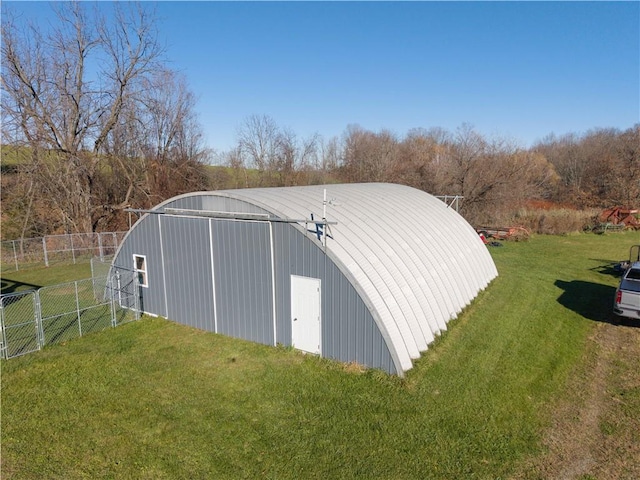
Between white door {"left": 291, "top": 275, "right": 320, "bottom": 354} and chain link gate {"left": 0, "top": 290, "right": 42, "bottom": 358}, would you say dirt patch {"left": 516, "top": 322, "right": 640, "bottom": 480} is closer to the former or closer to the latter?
white door {"left": 291, "top": 275, "right": 320, "bottom": 354}

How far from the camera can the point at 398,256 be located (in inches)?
475

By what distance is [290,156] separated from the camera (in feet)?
146

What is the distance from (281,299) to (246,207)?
9.30 feet

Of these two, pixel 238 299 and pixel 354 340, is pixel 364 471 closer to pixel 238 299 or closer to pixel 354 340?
pixel 354 340

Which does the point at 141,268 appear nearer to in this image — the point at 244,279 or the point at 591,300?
the point at 244,279

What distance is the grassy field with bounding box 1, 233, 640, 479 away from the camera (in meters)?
6.91

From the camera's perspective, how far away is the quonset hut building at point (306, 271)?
1012 centimetres

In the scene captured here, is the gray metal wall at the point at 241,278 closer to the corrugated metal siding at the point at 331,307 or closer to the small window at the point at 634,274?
the corrugated metal siding at the point at 331,307

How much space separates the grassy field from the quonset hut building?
1.98 feet

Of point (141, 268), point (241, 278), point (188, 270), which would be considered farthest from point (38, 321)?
point (241, 278)

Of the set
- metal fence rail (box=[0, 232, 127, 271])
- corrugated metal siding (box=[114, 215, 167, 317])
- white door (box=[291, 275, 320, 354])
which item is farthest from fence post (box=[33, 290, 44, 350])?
metal fence rail (box=[0, 232, 127, 271])

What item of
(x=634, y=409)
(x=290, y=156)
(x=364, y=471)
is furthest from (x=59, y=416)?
(x=290, y=156)

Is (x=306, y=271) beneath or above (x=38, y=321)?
above

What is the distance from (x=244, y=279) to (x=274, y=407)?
14.3 ft
